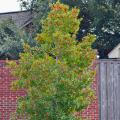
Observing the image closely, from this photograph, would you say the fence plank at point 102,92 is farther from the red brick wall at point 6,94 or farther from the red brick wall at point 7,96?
the red brick wall at point 6,94

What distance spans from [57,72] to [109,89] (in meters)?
3.25

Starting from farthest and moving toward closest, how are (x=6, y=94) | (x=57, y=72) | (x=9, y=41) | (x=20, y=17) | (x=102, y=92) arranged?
(x=20, y=17) → (x=9, y=41) → (x=102, y=92) → (x=6, y=94) → (x=57, y=72)

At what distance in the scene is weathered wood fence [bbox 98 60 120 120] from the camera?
10719 millimetres

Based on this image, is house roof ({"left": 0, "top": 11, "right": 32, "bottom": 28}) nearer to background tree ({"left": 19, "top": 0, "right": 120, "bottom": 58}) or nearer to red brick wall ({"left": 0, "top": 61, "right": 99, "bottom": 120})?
background tree ({"left": 19, "top": 0, "right": 120, "bottom": 58})

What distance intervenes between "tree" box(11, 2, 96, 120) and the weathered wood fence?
2.62m

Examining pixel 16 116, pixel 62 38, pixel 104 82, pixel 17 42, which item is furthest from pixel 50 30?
pixel 17 42

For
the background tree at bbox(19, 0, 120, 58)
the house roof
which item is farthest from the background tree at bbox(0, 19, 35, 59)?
the house roof

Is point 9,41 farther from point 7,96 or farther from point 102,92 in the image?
point 102,92

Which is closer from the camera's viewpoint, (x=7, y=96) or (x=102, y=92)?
(x=7, y=96)

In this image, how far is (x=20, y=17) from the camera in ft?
81.4

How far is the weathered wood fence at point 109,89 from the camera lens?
35.2 feet

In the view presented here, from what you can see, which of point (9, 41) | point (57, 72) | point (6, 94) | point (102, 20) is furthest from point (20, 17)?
point (57, 72)

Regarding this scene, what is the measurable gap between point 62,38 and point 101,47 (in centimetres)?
1397

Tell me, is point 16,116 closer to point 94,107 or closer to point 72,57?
point 72,57
